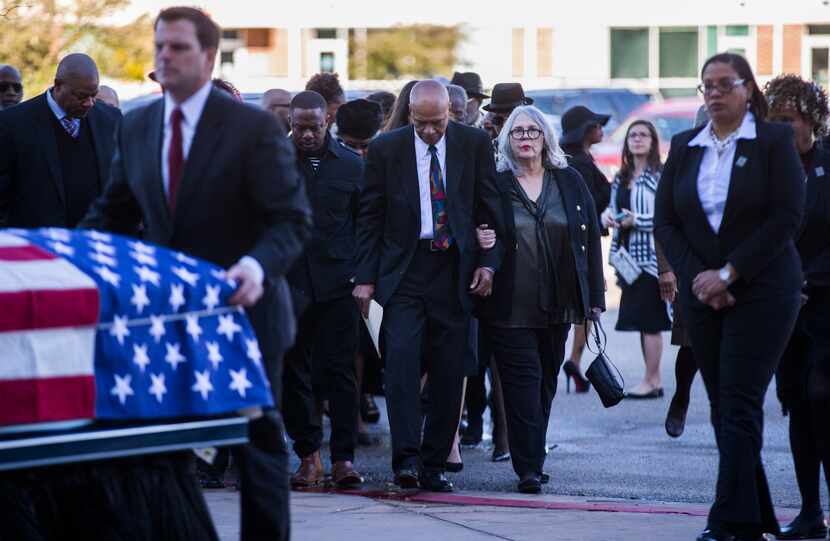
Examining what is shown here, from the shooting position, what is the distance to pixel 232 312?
534 centimetres

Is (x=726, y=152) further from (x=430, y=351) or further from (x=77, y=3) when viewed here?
(x=77, y=3)

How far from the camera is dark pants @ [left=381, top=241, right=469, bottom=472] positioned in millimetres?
9266

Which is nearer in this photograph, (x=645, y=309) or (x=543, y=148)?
(x=543, y=148)

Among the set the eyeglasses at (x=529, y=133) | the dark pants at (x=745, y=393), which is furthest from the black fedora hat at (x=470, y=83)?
the dark pants at (x=745, y=393)

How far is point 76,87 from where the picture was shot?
8492 mm

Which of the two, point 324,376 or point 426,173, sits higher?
point 426,173

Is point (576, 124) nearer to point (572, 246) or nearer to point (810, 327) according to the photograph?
point (572, 246)

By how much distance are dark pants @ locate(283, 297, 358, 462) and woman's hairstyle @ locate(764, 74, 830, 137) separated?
283cm

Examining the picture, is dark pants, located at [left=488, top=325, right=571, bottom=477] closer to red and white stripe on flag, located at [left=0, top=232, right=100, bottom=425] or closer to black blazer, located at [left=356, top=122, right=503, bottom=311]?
black blazer, located at [left=356, top=122, right=503, bottom=311]

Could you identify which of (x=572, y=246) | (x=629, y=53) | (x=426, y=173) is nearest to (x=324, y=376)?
(x=426, y=173)

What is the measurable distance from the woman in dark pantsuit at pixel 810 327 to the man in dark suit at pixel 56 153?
3.38m

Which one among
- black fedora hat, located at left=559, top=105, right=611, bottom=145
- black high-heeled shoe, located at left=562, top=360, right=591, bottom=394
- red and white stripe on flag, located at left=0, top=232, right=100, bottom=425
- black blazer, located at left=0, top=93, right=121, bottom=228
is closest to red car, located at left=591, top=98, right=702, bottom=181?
black high-heeled shoe, located at left=562, top=360, right=591, bottom=394

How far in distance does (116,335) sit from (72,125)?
3714mm

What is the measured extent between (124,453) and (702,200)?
332cm
